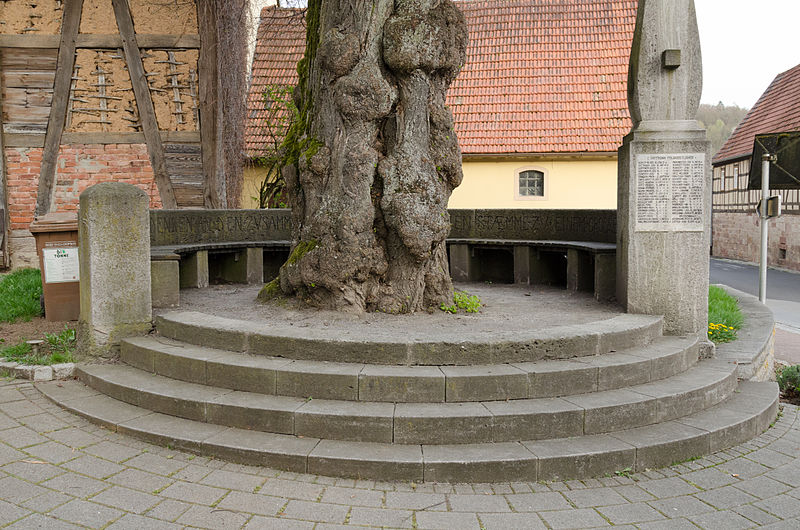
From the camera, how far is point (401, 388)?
4363mm

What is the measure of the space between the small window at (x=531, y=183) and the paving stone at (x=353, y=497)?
16.5m

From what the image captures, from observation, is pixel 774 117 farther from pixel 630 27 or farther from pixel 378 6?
pixel 378 6

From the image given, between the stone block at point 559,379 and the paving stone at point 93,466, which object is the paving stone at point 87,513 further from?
Answer: the stone block at point 559,379

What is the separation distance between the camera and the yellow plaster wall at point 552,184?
1875cm

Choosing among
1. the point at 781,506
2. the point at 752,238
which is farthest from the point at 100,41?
the point at 752,238

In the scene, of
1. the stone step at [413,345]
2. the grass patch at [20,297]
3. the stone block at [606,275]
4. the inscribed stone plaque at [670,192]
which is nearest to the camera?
the stone step at [413,345]

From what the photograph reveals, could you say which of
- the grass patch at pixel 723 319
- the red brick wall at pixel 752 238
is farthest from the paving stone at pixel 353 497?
the red brick wall at pixel 752 238

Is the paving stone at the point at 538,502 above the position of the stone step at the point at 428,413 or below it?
below

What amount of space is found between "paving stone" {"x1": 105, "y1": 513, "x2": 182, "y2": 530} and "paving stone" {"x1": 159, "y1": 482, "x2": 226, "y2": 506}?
0.24 metres

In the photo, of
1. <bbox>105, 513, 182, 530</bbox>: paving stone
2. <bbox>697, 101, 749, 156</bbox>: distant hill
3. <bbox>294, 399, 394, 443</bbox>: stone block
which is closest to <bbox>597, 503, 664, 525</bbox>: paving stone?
<bbox>294, 399, 394, 443</bbox>: stone block

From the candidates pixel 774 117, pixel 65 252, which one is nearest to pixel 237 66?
pixel 65 252

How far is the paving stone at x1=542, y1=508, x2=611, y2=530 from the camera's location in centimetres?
326

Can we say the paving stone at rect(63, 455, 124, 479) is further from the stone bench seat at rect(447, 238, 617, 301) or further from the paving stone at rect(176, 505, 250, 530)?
the stone bench seat at rect(447, 238, 617, 301)

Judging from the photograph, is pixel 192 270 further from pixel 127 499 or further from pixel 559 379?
pixel 559 379
